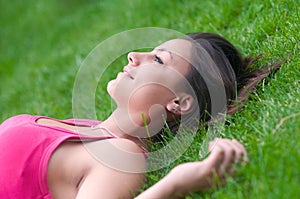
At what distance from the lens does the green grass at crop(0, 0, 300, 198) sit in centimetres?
205

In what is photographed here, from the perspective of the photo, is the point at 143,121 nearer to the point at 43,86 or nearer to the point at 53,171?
the point at 53,171

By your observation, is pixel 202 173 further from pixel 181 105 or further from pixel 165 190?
pixel 181 105

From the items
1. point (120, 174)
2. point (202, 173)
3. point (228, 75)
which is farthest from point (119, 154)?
point (228, 75)

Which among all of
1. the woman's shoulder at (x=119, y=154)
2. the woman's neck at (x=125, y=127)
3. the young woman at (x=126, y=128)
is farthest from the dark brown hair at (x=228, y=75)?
the woman's shoulder at (x=119, y=154)

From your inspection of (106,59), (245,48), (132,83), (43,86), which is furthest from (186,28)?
(132,83)

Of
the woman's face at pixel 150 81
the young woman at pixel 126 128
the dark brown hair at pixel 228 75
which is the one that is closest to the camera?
the young woman at pixel 126 128

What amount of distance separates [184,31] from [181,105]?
1.83 m

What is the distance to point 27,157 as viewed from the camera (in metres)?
2.61

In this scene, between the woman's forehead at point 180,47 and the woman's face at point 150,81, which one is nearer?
the woman's face at point 150,81

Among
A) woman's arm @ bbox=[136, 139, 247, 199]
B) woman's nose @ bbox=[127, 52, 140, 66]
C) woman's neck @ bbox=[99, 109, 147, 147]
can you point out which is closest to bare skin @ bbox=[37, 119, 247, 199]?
woman's arm @ bbox=[136, 139, 247, 199]

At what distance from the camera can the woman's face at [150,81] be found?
9.11ft

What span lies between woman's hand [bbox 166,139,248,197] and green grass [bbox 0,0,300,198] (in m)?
0.05

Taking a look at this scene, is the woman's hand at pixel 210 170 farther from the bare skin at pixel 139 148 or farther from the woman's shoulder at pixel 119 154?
the woman's shoulder at pixel 119 154

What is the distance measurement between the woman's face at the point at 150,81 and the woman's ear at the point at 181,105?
0.9 inches
